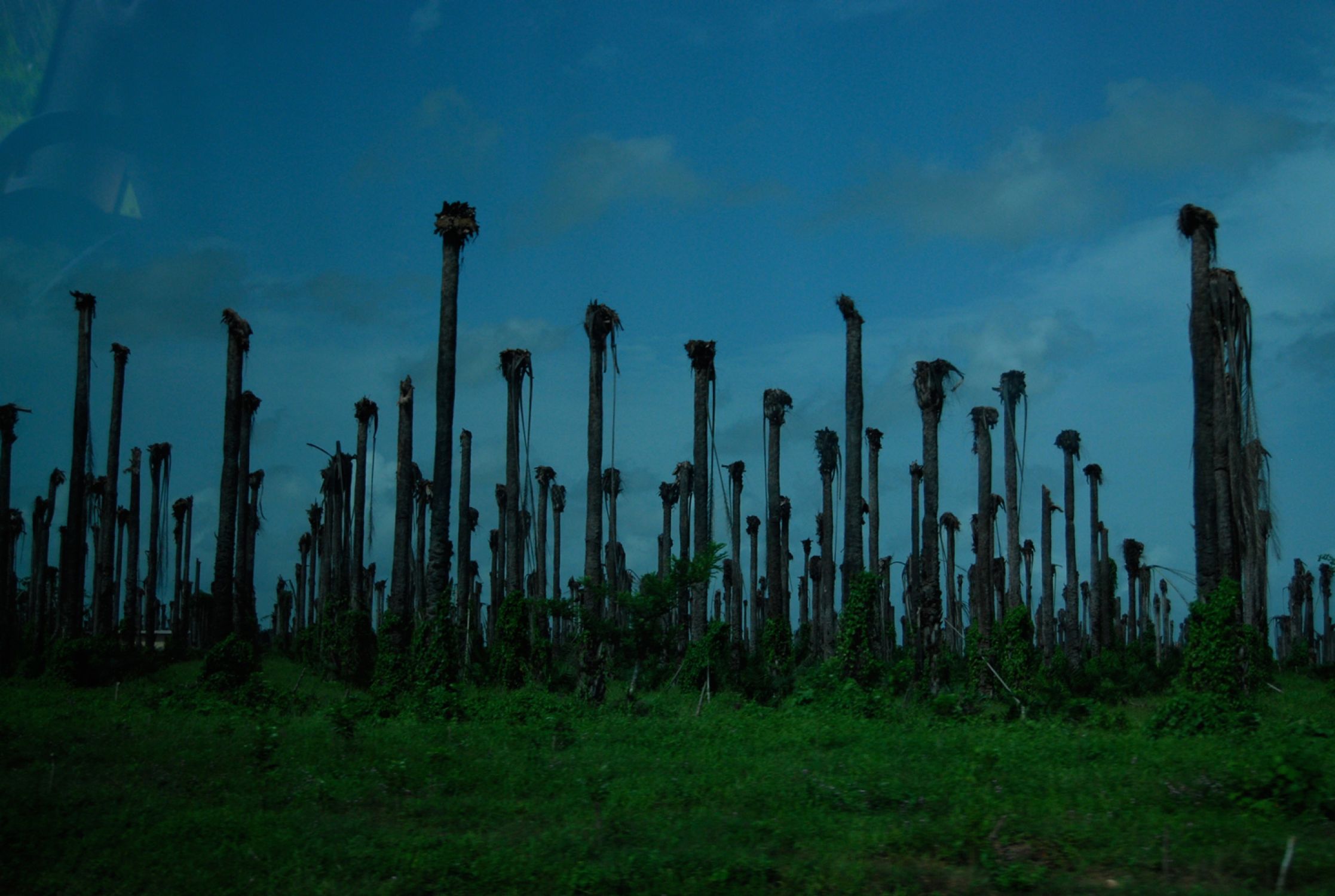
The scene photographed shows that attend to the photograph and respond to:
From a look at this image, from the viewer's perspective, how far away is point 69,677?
27.4 m

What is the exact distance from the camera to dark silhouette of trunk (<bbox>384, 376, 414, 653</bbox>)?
2605 cm

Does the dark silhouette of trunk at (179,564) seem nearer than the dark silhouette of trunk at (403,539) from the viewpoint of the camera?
No

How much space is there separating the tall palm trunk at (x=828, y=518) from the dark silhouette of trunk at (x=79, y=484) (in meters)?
24.4

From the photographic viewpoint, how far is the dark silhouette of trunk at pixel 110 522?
35.5 metres

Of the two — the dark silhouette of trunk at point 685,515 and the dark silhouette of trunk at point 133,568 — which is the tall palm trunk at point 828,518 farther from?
the dark silhouette of trunk at point 133,568

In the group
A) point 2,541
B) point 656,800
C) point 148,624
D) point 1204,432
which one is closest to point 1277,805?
point 656,800

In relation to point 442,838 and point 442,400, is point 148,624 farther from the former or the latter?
point 442,838

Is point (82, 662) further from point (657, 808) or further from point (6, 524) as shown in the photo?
point (657, 808)

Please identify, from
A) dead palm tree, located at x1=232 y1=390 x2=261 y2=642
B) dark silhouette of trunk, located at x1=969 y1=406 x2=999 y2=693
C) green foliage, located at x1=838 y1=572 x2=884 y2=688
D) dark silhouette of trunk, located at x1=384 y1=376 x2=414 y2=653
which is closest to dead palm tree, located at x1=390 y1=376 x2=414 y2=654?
dark silhouette of trunk, located at x1=384 y1=376 x2=414 y2=653

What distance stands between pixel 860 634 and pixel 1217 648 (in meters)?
8.00

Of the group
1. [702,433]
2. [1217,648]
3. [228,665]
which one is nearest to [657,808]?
[1217,648]

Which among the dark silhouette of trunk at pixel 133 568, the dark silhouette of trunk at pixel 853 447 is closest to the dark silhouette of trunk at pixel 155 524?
the dark silhouette of trunk at pixel 133 568

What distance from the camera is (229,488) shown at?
28.4 m

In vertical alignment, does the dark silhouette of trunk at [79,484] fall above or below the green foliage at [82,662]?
above
